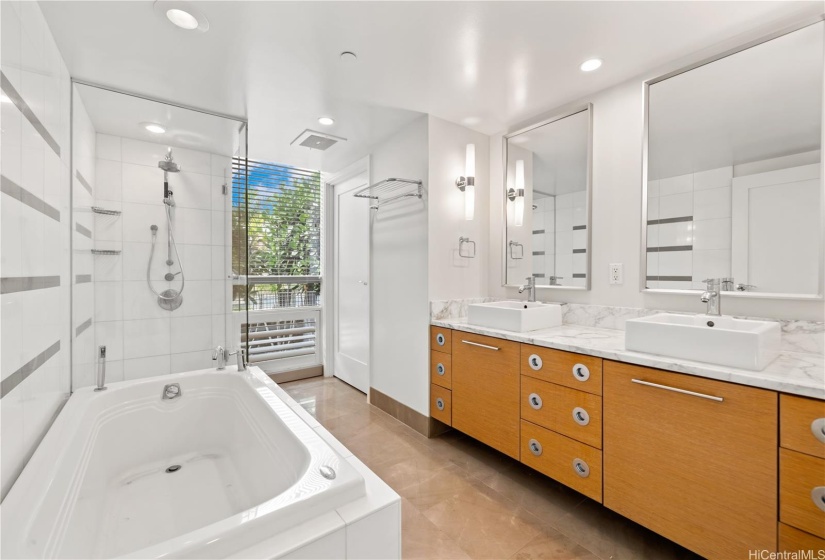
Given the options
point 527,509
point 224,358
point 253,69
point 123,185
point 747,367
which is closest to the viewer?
point 747,367

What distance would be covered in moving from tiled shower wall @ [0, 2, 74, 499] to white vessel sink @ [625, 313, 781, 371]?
2188mm

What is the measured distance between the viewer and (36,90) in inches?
54.3

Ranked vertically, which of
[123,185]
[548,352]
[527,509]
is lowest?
[527,509]

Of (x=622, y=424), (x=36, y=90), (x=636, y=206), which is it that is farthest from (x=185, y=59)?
(x=622, y=424)

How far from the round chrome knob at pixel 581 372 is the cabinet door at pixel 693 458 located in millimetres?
86

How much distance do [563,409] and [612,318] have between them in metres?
0.69

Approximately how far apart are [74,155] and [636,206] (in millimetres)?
3008

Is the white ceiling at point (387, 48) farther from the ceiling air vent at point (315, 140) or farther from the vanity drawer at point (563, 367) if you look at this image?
the vanity drawer at point (563, 367)

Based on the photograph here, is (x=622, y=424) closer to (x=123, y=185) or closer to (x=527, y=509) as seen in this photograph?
(x=527, y=509)

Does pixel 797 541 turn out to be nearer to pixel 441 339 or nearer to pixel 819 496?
pixel 819 496

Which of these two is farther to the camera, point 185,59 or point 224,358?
point 224,358

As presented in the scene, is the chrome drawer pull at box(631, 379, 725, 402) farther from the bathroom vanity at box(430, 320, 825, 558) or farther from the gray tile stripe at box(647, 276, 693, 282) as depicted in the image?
the gray tile stripe at box(647, 276, 693, 282)

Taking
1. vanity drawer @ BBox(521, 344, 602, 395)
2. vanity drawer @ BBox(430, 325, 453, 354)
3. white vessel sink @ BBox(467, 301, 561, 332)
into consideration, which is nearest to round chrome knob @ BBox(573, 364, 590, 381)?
vanity drawer @ BBox(521, 344, 602, 395)

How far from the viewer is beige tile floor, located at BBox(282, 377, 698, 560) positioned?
59.5 inches
